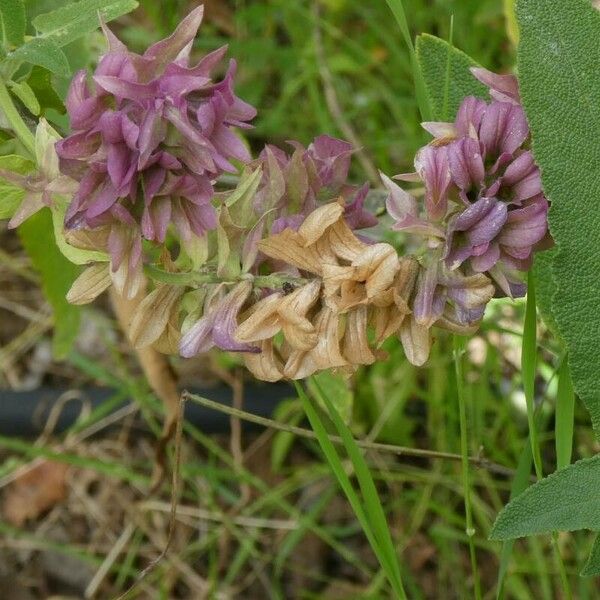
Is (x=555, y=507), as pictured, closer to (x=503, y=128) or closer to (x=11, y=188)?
(x=503, y=128)

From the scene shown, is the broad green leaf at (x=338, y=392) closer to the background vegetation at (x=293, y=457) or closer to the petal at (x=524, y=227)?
the background vegetation at (x=293, y=457)

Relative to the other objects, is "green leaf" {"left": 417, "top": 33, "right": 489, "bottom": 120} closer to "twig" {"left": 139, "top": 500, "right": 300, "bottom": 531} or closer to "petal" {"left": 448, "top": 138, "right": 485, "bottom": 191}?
"petal" {"left": 448, "top": 138, "right": 485, "bottom": 191}

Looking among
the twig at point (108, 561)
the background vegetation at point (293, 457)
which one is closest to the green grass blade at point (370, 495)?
the background vegetation at point (293, 457)

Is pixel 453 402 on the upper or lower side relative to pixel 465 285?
lower

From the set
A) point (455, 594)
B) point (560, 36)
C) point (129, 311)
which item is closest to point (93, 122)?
point (560, 36)

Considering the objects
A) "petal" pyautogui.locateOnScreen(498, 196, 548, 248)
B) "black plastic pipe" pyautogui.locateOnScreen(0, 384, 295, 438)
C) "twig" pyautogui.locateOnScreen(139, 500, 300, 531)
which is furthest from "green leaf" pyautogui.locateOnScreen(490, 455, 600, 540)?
"black plastic pipe" pyautogui.locateOnScreen(0, 384, 295, 438)

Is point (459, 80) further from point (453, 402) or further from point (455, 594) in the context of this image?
point (455, 594)

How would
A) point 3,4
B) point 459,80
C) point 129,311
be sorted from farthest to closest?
point 129,311 → point 459,80 → point 3,4
